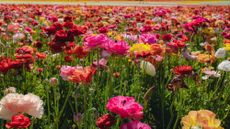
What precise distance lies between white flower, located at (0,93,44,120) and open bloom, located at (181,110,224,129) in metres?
0.50

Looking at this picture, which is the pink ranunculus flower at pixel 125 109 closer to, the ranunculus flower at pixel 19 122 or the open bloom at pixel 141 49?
the ranunculus flower at pixel 19 122

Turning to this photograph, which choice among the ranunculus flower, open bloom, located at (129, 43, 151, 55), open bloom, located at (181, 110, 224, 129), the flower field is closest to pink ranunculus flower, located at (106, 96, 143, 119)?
the flower field

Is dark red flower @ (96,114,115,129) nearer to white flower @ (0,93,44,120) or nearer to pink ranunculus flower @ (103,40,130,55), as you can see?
white flower @ (0,93,44,120)

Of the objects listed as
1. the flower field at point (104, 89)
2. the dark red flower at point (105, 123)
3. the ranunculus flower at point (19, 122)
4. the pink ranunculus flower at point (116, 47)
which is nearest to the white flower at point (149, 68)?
the flower field at point (104, 89)

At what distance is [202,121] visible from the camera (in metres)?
1.38

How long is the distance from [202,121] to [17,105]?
1.98 feet

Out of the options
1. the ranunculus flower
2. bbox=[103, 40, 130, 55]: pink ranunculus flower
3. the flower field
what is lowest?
the flower field

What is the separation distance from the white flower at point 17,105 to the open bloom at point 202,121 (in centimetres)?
50

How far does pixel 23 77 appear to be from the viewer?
9.55 ft

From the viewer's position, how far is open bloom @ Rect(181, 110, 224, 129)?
134 cm

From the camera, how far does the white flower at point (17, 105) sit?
1.46m

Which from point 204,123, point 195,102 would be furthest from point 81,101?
point 204,123

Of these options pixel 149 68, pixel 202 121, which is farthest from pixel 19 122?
pixel 149 68

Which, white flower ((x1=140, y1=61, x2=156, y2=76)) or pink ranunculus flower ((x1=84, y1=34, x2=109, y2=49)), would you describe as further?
white flower ((x1=140, y1=61, x2=156, y2=76))
